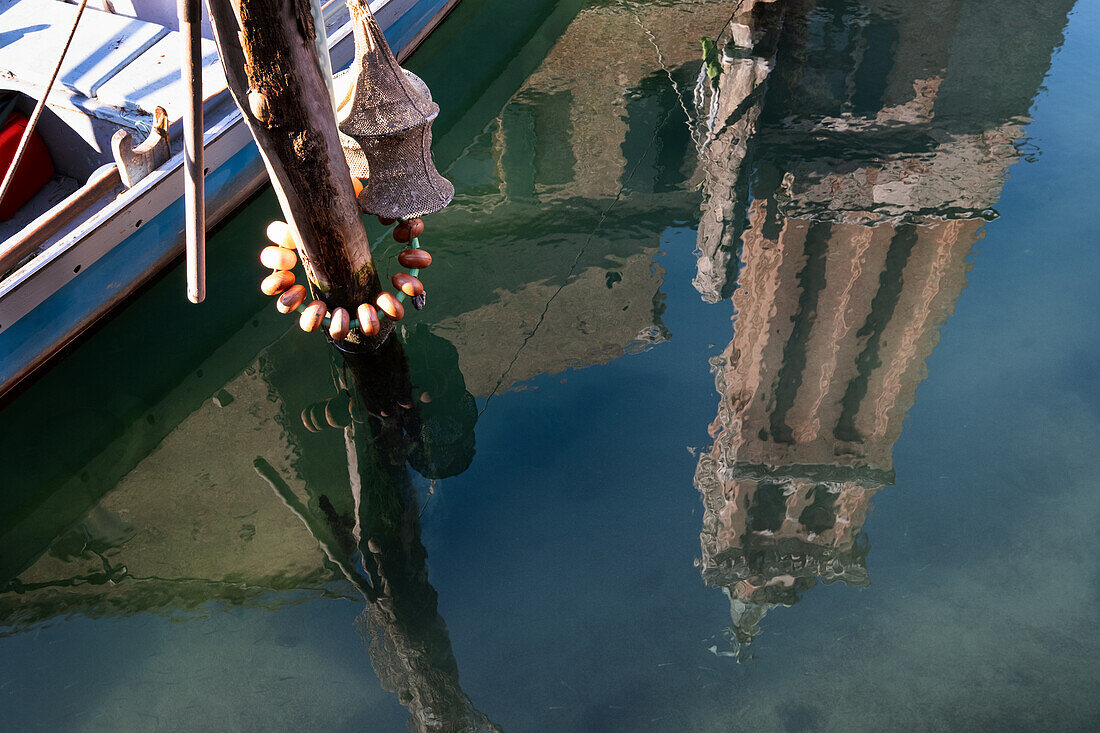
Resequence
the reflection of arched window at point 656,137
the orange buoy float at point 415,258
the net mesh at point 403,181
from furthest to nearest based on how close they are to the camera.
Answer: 1. the reflection of arched window at point 656,137
2. the orange buoy float at point 415,258
3. the net mesh at point 403,181

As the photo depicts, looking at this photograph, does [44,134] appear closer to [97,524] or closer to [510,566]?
[97,524]

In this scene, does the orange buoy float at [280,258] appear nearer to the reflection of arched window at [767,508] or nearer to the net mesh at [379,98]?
the net mesh at [379,98]

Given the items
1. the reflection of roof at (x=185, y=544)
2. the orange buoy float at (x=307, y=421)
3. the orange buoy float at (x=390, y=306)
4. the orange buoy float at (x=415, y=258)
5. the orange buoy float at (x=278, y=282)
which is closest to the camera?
the orange buoy float at (x=278, y=282)

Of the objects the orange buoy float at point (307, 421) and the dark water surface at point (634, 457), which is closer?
the dark water surface at point (634, 457)

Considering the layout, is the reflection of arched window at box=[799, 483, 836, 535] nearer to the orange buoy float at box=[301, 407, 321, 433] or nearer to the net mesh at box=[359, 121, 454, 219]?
the net mesh at box=[359, 121, 454, 219]

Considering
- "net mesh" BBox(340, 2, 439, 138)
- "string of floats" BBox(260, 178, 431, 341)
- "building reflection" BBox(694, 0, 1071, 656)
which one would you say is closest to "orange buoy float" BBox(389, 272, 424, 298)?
"string of floats" BBox(260, 178, 431, 341)

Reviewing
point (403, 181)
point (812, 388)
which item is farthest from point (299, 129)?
point (812, 388)

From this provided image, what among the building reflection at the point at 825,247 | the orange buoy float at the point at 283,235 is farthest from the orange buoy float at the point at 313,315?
the building reflection at the point at 825,247
